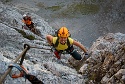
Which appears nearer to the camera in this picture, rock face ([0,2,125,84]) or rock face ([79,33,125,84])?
rock face ([79,33,125,84])

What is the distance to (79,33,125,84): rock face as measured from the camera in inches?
405

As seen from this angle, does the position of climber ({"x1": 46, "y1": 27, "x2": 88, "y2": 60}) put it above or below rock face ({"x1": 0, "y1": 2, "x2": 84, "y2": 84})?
above

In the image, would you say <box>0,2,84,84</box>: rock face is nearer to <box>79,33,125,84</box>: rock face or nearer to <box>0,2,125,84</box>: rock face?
<box>0,2,125,84</box>: rock face

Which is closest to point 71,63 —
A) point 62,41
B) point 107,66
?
point 62,41

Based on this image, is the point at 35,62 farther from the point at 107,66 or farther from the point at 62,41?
the point at 107,66

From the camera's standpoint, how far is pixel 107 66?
450 inches

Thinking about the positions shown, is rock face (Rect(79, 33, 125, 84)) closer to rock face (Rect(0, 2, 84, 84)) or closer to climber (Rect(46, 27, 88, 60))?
rock face (Rect(0, 2, 84, 84))

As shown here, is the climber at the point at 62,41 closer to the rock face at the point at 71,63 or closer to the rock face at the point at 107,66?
the rock face at the point at 71,63

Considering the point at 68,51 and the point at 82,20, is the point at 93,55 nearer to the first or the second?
the point at 68,51

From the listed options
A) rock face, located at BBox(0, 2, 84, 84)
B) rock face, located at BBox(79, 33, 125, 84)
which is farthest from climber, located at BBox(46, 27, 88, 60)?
rock face, located at BBox(79, 33, 125, 84)

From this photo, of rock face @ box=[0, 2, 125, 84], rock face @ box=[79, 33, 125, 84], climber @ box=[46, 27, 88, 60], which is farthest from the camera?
climber @ box=[46, 27, 88, 60]

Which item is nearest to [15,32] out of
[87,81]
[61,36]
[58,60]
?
[58,60]

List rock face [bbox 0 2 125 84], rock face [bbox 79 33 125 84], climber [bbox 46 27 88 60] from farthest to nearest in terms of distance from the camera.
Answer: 1. climber [bbox 46 27 88 60]
2. rock face [bbox 0 2 125 84]
3. rock face [bbox 79 33 125 84]

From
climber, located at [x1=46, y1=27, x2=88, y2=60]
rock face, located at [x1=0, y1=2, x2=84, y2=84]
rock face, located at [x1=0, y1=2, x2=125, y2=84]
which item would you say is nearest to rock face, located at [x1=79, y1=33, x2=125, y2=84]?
rock face, located at [x1=0, y1=2, x2=125, y2=84]
